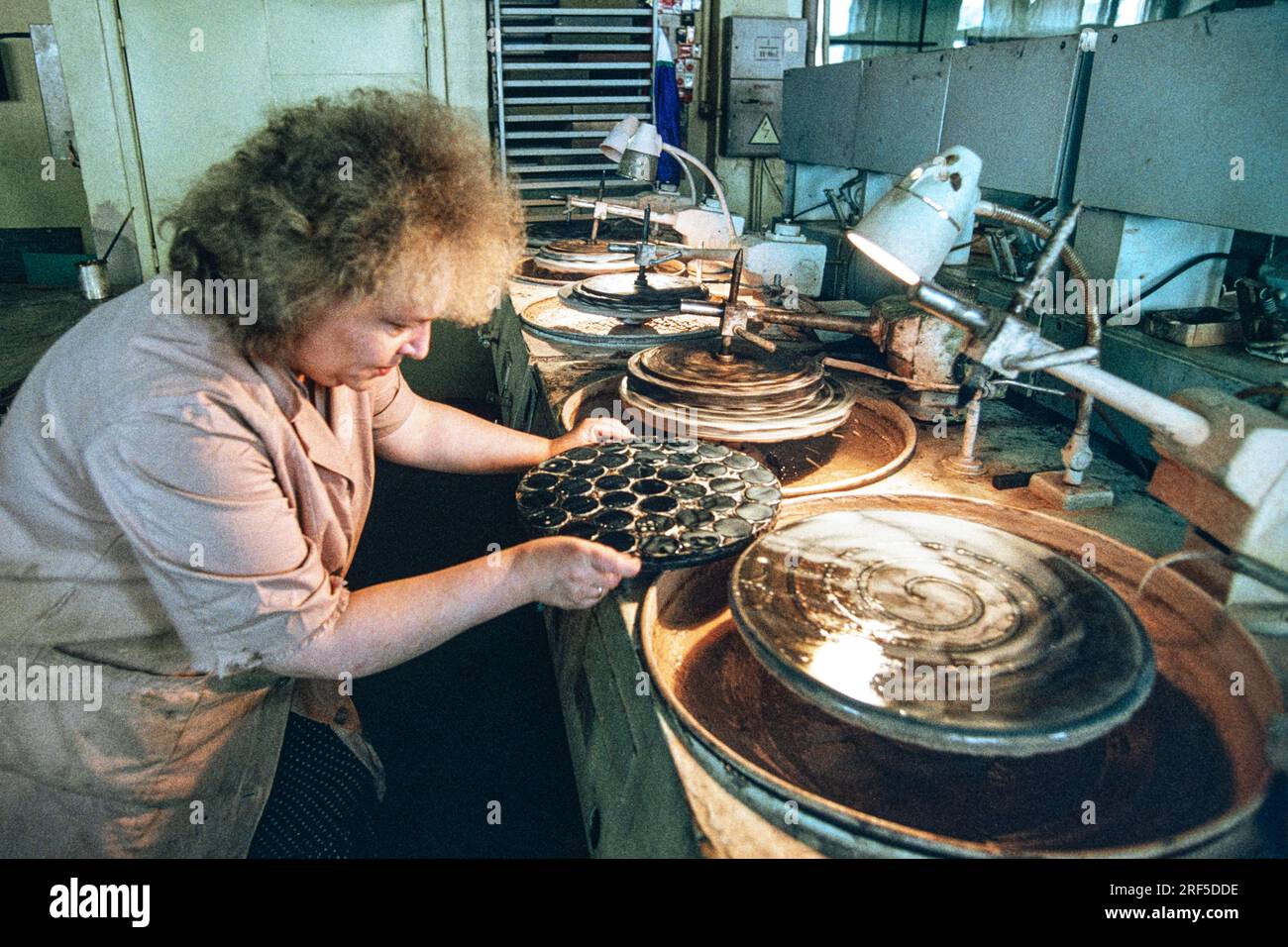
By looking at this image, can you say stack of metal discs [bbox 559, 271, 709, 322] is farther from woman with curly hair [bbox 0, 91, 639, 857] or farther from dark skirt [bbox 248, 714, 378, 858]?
dark skirt [bbox 248, 714, 378, 858]

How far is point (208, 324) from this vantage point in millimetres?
1277

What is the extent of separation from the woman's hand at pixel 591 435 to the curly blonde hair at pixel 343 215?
60 cm

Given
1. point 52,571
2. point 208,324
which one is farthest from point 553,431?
point 52,571

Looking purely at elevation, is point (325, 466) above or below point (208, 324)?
below

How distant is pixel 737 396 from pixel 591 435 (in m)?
0.37

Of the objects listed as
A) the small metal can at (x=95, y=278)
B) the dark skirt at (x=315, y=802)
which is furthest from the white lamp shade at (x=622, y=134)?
the small metal can at (x=95, y=278)

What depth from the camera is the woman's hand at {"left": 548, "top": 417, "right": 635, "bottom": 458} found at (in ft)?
6.30

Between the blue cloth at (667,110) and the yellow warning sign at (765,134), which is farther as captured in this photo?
the yellow warning sign at (765,134)

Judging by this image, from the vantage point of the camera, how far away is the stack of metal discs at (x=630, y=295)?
2.85 metres

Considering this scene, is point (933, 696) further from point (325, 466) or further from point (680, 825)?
point (325, 466)

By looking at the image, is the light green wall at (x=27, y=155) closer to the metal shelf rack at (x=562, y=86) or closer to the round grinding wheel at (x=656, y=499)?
the metal shelf rack at (x=562, y=86)

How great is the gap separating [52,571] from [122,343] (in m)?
0.40

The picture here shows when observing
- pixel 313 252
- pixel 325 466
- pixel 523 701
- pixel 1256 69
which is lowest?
pixel 523 701

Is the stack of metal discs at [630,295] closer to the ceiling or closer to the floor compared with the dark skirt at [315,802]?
closer to the ceiling
